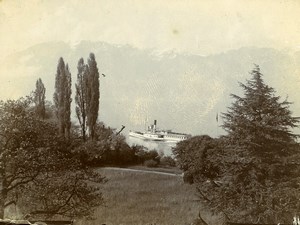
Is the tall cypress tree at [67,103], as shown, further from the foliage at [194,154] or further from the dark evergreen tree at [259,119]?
the dark evergreen tree at [259,119]

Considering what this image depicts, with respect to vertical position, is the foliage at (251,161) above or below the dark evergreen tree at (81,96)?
below

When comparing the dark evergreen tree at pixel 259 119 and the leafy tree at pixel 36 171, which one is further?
the leafy tree at pixel 36 171

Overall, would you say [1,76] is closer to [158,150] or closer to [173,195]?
[158,150]

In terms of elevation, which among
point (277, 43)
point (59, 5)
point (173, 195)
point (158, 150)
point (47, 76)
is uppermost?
point (59, 5)

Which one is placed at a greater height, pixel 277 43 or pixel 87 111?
pixel 277 43

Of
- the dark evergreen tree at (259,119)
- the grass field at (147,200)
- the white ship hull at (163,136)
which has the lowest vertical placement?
the grass field at (147,200)

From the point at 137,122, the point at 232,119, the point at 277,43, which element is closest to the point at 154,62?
the point at 137,122

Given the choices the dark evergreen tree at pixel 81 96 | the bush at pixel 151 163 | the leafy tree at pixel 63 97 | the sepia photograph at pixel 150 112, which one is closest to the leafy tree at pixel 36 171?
the sepia photograph at pixel 150 112
